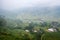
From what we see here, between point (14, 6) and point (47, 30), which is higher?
point (14, 6)

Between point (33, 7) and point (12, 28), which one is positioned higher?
point (33, 7)

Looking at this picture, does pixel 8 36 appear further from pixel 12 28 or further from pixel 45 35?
pixel 45 35

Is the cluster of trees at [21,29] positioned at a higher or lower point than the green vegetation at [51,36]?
higher

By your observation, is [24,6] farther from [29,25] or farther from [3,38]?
[3,38]

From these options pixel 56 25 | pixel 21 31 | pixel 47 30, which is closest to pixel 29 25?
pixel 21 31

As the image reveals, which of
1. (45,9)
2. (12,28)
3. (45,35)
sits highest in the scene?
(45,9)

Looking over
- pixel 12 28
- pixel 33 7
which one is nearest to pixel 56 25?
pixel 33 7

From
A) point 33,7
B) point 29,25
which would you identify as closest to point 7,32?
point 29,25

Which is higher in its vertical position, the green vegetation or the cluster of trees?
the cluster of trees

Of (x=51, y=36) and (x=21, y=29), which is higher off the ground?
(x=21, y=29)
